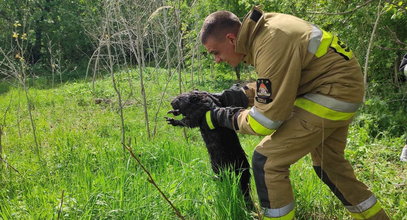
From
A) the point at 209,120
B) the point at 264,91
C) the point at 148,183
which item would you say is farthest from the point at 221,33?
the point at 148,183

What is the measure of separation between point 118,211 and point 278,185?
3.50ft

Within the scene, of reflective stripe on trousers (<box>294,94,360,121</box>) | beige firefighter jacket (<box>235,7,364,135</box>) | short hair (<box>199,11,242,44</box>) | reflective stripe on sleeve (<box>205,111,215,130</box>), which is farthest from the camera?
reflective stripe on sleeve (<box>205,111,215,130</box>)

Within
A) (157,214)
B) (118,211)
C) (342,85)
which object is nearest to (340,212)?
(342,85)

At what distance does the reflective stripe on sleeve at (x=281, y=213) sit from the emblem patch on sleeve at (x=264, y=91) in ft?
2.13

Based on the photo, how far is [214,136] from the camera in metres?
2.46

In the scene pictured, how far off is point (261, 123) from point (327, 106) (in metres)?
0.40

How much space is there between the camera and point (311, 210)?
8.57ft

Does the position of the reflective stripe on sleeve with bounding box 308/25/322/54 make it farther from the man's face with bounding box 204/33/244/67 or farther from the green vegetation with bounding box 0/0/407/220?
→ the green vegetation with bounding box 0/0/407/220

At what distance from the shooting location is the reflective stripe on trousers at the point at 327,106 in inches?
78.4

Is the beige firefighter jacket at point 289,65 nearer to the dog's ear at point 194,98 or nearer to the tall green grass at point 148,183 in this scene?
the dog's ear at point 194,98

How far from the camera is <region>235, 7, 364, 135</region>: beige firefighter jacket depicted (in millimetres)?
1871

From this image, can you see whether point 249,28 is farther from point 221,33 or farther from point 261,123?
point 261,123

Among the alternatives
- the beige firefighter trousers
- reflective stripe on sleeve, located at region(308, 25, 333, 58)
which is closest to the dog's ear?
the beige firefighter trousers

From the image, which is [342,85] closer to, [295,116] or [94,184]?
[295,116]
